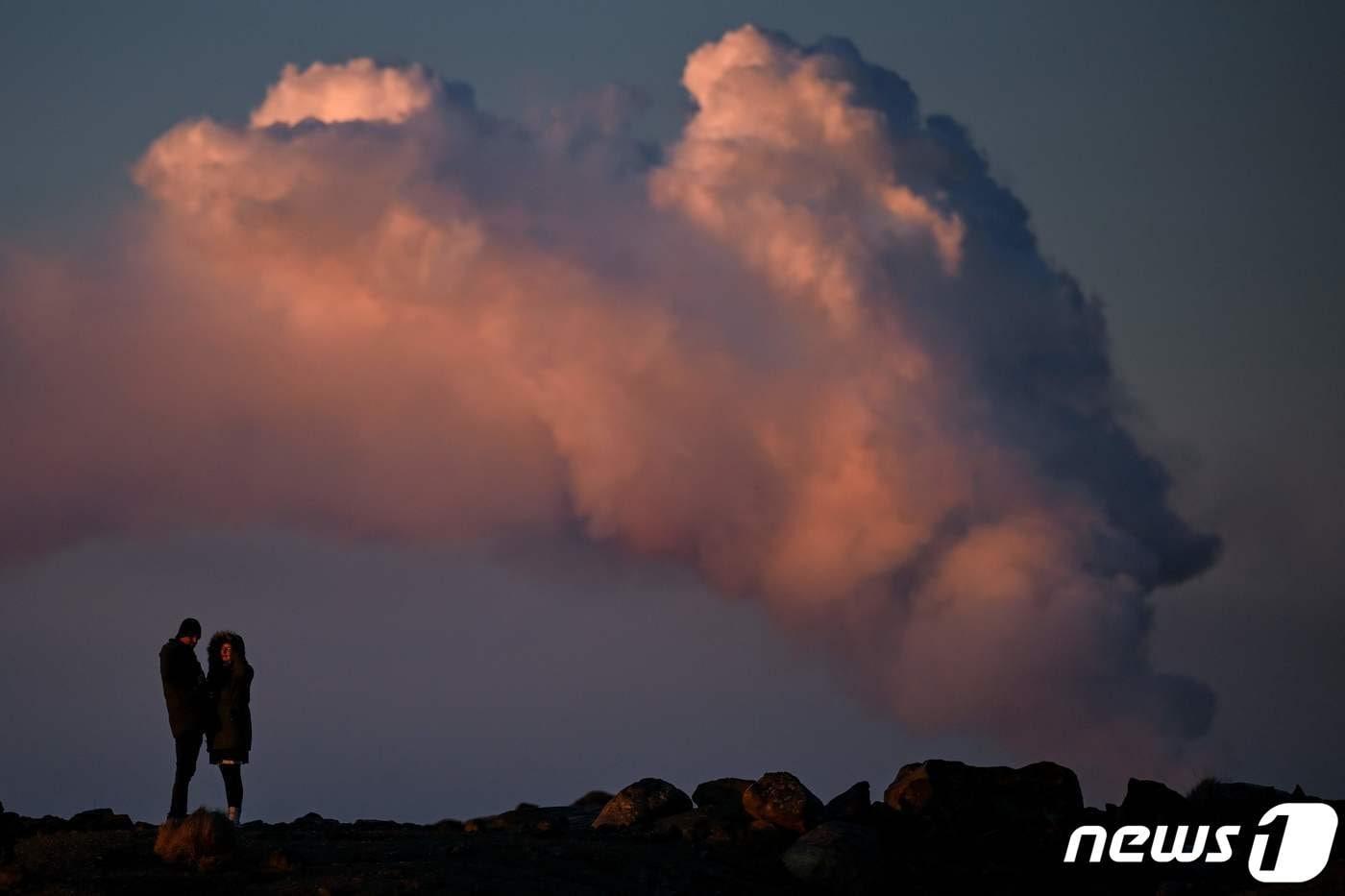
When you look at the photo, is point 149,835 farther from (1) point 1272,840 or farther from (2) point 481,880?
(1) point 1272,840

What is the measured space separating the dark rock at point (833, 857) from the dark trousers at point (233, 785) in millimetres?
7743

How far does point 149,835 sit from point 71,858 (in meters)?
2.18

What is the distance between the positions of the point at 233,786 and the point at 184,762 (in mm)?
773

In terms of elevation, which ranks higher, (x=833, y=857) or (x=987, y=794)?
(x=987, y=794)

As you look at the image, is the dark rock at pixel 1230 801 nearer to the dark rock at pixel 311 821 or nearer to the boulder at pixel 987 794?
the boulder at pixel 987 794

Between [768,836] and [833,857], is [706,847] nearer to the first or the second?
[768,836]

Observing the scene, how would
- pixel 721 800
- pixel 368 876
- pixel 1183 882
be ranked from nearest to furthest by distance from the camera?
pixel 368 876 → pixel 1183 882 → pixel 721 800

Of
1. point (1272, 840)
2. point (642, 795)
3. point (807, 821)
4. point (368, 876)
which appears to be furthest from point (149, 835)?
point (1272, 840)

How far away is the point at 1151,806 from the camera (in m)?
27.6

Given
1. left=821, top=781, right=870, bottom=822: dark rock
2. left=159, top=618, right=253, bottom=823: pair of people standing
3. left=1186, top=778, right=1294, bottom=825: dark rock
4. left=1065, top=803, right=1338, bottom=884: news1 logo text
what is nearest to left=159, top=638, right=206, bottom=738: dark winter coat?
left=159, top=618, right=253, bottom=823: pair of people standing

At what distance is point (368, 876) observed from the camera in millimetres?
21266

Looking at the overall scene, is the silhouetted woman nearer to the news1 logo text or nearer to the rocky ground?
the rocky ground

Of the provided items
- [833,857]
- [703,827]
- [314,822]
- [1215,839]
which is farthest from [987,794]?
[314,822]

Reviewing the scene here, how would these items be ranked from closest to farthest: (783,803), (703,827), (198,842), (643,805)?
(198,842), (703,827), (783,803), (643,805)
